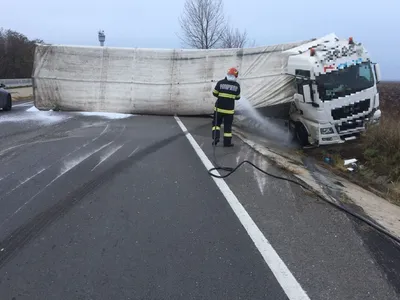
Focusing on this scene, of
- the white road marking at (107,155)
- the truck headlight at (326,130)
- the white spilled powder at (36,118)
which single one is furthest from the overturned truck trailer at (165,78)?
the white road marking at (107,155)

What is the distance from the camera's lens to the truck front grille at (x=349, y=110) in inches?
381

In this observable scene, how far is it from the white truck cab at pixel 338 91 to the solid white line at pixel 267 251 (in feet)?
15.3

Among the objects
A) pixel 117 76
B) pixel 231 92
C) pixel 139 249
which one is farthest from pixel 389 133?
pixel 117 76

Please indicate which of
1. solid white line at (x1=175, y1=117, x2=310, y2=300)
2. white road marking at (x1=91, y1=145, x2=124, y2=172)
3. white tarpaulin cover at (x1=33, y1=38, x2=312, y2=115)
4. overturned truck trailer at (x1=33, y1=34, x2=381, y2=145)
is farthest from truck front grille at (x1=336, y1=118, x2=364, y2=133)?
white tarpaulin cover at (x1=33, y1=38, x2=312, y2=115)

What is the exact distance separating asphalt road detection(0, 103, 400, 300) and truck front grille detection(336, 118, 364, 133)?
132 inches

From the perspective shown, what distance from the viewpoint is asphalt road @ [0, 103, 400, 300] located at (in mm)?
3189

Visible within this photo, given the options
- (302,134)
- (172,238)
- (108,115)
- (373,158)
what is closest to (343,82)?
(302,134)

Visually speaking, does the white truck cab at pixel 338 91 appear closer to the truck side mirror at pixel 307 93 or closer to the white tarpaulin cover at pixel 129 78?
the truck side mirror at pixel 307 93

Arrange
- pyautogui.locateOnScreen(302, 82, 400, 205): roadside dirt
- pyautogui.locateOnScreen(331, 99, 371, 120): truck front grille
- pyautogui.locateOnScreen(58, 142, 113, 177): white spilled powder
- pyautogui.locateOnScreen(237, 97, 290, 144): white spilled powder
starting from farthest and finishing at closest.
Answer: pyautogui.locateOnScreen(237, 97, 290, 144): white spilled powder < pyautogui.locateOnScreen(331, 99, 371, 120): truck front grille < pyautogui.locateOnScreen(302, 82, 400, 205): roadside dirt < pyautogui.locateOnScreen(58, 142, 113, 177): white spilled powder

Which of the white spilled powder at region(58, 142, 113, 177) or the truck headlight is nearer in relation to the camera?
the white spilled powder at region(58, 142, 113, 177)

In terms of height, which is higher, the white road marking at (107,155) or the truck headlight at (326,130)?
the truck headlight at (326,130)

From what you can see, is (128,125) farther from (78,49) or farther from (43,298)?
(43,298)

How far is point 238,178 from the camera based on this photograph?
653cm

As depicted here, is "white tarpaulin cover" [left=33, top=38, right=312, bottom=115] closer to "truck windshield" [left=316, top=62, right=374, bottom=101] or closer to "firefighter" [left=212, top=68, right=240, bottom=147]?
"truck windshield" [left=316, top=62, right=374, bottom=101]
